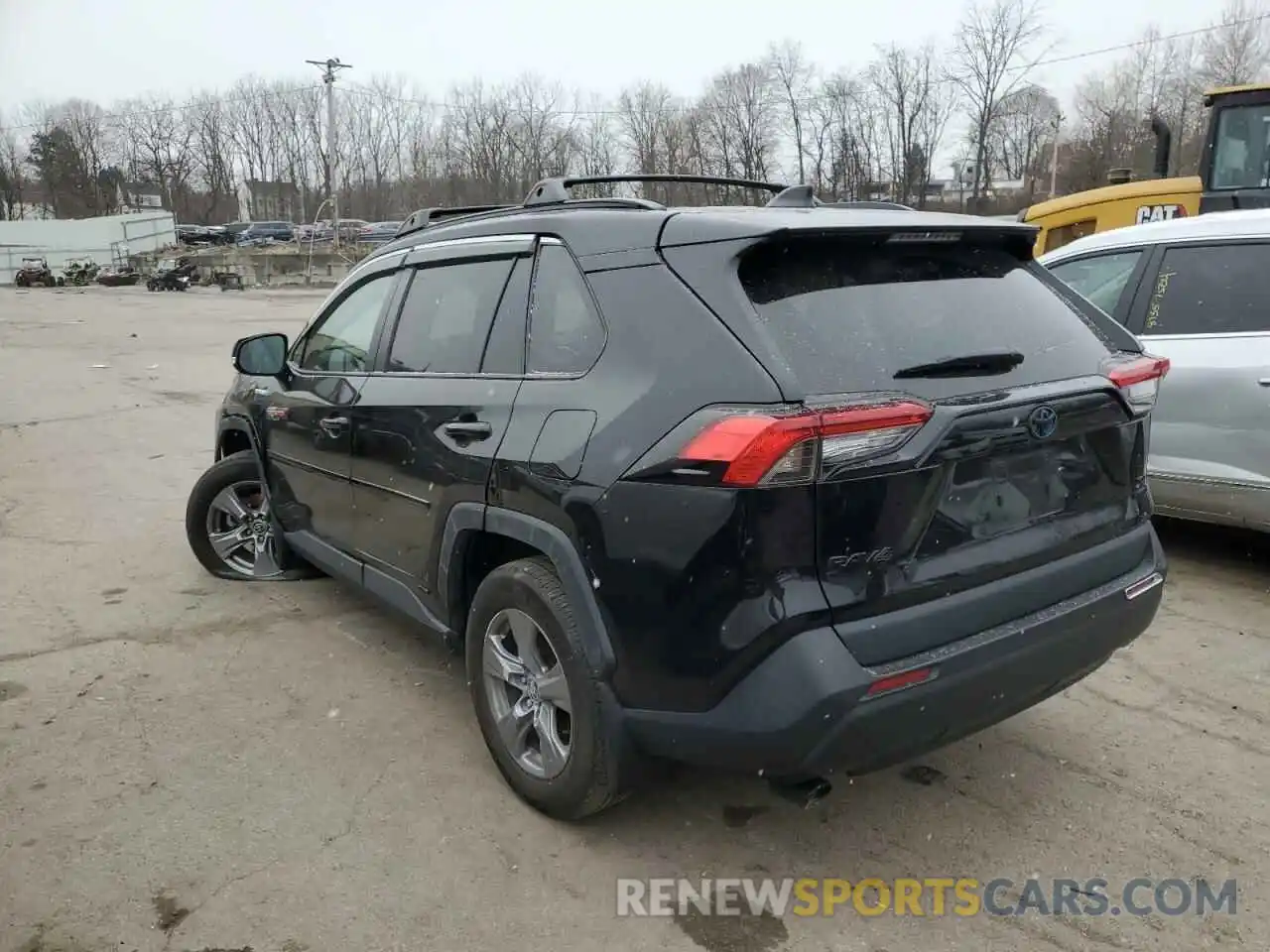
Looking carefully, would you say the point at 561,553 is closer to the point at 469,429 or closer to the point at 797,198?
the point at 469,429

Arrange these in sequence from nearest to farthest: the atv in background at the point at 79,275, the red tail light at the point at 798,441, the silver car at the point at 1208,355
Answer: the red tail light at the point at 798,441 → the silver car at the point at 1208,355 → the atv in background at the point at 79,275

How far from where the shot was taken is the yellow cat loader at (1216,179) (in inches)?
371

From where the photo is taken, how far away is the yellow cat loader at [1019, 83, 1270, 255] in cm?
942

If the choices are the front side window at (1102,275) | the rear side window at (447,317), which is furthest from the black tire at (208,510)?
the front side window at (1102,275)

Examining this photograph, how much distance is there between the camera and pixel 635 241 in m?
Answer: 2.61

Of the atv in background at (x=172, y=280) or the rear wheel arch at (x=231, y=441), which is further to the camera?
the atv in background at (x=172, y=280)

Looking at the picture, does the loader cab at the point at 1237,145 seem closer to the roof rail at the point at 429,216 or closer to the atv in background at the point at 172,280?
the roof rail at the point at 429,216

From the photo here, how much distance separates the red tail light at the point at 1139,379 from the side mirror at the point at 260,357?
3.51 metres

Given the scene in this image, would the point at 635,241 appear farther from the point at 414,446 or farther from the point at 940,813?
the point at 940,813

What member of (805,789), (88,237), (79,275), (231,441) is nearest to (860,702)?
(805,789)

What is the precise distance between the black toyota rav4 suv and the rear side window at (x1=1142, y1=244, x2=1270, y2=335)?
2.22 meters

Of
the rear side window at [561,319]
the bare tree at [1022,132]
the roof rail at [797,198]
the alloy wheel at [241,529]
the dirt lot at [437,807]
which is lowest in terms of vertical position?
the dirt lot at [437,807]

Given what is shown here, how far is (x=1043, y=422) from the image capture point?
8.08ft

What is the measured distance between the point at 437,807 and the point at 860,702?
1527 mm
